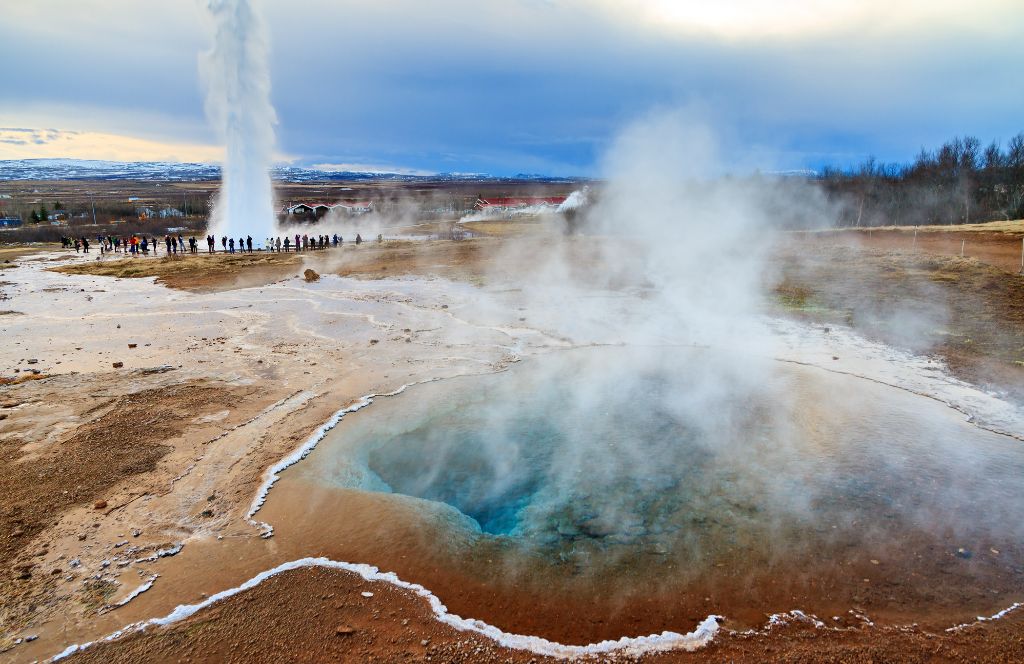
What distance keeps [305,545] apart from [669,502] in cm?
312

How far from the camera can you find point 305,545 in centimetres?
459

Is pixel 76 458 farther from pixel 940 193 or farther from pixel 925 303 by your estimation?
pixel 940 193

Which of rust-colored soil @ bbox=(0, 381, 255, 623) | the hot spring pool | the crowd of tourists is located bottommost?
rust-colored soil @ bbox=(0, 381, 255, 623)

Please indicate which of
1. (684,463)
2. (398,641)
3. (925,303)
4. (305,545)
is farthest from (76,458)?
(925,303)

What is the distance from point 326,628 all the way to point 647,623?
2083 mm

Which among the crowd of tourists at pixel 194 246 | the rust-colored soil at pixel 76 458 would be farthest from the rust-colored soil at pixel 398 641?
the crowd of tourists at pixel 194 246

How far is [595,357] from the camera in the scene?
31.8ft

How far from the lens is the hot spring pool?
13.3 feet

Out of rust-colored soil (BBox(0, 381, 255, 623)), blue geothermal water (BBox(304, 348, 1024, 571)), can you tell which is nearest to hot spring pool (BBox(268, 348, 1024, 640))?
blue geothermal water (BBox(304, 348, 1024, 571))

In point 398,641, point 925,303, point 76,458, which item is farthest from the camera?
point 925,303

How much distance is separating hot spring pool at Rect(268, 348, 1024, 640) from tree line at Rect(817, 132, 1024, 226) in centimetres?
3059

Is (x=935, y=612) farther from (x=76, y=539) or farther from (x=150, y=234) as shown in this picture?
(x=150, y=234)

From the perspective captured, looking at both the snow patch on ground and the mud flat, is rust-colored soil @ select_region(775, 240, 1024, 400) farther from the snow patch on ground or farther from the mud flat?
the snow patch on ground

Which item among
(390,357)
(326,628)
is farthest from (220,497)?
(390,357)
